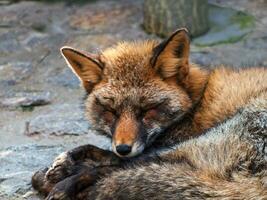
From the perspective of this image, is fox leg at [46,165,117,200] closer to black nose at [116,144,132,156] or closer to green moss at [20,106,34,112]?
black nose at [116,144,132,156]

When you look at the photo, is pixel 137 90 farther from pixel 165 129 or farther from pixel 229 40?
pixel 229 40

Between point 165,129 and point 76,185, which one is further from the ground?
point 165,129

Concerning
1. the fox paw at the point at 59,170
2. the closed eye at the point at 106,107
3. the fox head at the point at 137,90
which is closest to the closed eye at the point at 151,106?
the fox head at the point at 137,90

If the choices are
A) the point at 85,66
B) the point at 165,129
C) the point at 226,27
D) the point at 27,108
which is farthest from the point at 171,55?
the point at 226,27

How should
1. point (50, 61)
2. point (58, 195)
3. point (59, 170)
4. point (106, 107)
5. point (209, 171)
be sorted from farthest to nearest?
point (50, 61) → point (106, 107) → point (59, 170) → point (58, 195) → point (209, 171)

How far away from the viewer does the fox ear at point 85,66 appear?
177 inches

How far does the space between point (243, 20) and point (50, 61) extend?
6.71 feet

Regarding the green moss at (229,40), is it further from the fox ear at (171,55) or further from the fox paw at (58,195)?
the fox paw at (58,195)

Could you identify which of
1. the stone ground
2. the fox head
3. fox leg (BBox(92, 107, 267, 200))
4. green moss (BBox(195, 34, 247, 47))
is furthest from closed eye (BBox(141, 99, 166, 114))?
green moss (BBox(195, 34, 247, 47))

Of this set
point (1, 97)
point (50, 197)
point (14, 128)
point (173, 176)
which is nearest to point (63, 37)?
point (1, 97)

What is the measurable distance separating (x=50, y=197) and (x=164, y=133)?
829 mm

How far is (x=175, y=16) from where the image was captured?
23.4 ft

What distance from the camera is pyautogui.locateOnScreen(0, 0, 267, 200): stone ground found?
5.07m

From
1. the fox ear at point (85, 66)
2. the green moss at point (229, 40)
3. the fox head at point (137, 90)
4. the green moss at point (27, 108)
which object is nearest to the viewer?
the fox head at point (137, 90)
